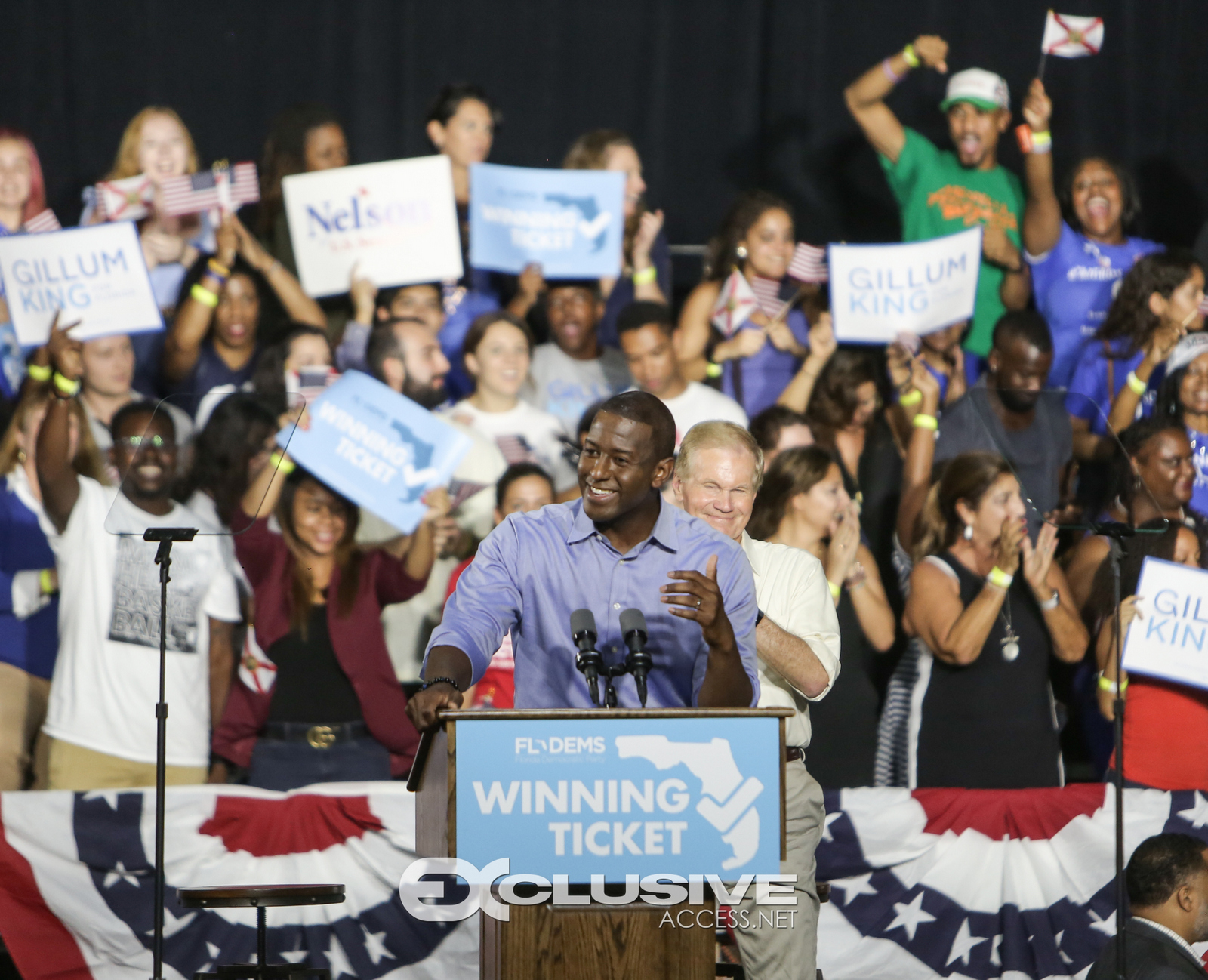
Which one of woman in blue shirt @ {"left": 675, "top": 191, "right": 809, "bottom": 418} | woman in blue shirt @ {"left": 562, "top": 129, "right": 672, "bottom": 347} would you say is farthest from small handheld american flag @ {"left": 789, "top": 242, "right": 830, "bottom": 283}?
woman in blue shirt @ {"left": 562, "top": 129, "right": 672, "bottom": 347}

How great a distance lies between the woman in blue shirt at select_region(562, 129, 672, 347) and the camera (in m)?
5.61

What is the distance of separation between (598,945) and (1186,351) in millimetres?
4355

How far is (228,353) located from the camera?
17.9 ft

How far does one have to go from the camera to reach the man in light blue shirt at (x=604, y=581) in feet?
8.21

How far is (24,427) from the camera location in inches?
210

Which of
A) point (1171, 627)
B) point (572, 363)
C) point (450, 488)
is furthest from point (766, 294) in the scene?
point (1171, 627)

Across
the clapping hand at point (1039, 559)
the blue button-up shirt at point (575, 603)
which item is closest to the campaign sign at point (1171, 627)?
the clapping hand at point (1039, 559)

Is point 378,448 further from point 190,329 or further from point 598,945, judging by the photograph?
point 598,945

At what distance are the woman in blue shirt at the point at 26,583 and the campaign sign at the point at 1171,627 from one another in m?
3.82

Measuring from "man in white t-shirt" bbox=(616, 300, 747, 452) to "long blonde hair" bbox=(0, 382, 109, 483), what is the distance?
208 cm

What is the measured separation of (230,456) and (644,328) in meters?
1.68

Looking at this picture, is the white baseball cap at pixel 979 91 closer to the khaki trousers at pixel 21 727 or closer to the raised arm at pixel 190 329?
the raised arm at pixel 190 329

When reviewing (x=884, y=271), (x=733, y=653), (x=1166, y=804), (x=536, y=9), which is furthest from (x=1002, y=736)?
(x=536, y=9)

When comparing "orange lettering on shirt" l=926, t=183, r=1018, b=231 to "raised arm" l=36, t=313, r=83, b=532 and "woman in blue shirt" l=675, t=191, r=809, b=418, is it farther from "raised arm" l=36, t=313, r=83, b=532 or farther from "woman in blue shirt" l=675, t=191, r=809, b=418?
"raised arm" l=36, t=313, r=83, b=532
